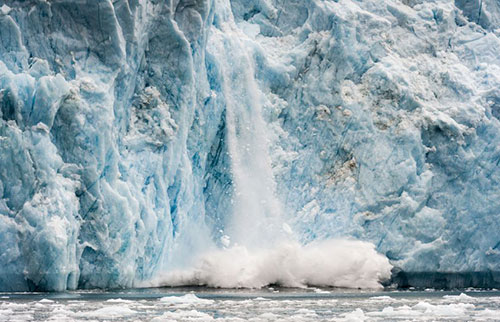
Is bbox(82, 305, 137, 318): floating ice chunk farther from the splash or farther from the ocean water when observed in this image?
the splash

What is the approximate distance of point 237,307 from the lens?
593 inches

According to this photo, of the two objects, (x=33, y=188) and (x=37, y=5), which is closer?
(x=33, y=188)

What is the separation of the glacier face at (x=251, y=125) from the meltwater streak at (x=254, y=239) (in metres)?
0.06

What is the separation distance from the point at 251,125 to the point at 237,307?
8.46 meters

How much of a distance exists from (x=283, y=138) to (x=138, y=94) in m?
4.54

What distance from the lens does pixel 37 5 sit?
18016 millimetres

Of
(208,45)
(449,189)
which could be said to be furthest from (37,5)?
(449,189)

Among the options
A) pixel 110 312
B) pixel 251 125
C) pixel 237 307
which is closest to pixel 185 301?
pixel 237 307

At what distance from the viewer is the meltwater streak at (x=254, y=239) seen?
2152cm

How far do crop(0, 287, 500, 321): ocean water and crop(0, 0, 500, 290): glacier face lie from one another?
5.78ft

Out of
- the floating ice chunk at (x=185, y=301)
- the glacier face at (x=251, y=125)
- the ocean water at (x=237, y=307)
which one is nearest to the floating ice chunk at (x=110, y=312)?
the ocean water at (x=237, y=307)

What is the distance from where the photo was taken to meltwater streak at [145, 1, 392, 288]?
70.6ft

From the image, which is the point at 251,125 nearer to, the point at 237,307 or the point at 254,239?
the point at 254,239

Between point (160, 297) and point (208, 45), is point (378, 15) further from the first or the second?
point (160, 297)
